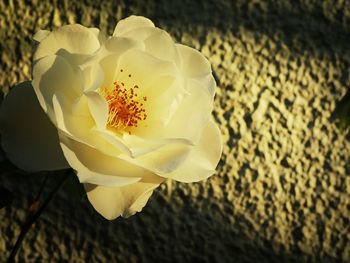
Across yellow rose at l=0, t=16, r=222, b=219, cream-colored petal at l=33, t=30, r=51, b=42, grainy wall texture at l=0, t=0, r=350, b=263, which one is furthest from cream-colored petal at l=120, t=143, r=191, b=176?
grainy wall texture at l=0, t=0, r=350, b=263

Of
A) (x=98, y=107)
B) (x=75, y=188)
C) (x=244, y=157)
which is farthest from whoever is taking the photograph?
(x=244, y=157)

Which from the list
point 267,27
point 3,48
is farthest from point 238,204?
point 3,48

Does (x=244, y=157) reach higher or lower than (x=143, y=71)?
lower

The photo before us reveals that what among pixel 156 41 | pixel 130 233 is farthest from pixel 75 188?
pixel 130 233

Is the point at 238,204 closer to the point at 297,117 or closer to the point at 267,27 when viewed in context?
the point at 297,117

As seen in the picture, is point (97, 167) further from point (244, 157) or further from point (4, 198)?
point (244, 157)

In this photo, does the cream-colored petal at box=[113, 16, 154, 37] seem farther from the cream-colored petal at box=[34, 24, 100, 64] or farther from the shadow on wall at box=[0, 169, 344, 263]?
the shadow on wall at box=[0, 169, 344, 263]

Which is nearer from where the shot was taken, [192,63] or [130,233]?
[192,63]
